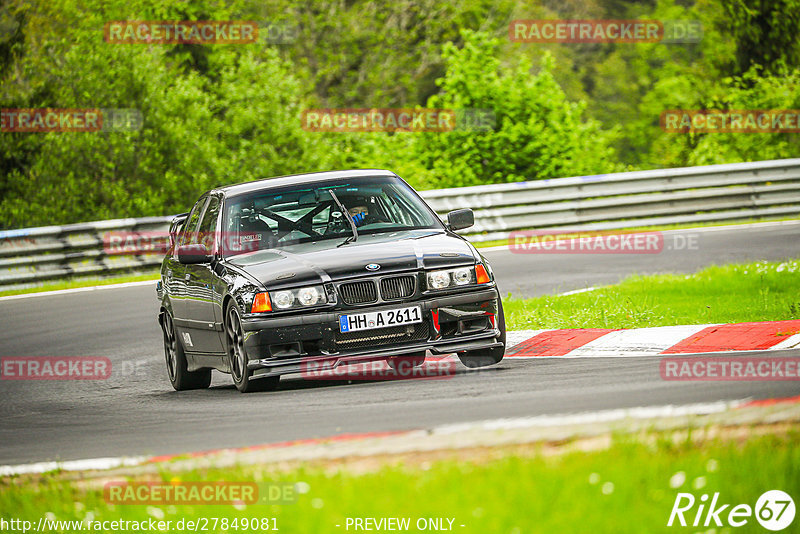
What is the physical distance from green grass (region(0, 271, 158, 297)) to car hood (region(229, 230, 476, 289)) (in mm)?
9700

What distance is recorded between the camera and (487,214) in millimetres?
20781

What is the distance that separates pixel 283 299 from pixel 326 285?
304mm

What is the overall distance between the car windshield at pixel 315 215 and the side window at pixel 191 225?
0.96 metres

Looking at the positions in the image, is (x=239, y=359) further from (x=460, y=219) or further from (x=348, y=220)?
(x=460, y=219)

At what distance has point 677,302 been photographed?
1200 cm

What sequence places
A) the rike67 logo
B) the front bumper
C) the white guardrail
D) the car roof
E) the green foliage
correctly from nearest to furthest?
the rike67 logo
the front bumper
the car roof
the white guardrail
the green foliage

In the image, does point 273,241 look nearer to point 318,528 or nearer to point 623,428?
point 623,428

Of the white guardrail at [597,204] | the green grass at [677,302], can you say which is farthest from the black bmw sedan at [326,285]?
the white guardrail at [597,204]

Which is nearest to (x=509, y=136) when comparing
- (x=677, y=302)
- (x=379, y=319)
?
(x=677, y=302)

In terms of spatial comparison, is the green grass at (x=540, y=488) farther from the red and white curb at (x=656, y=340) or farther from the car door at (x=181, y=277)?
the car door at (x=181, y=277)

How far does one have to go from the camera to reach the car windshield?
31.4 feet

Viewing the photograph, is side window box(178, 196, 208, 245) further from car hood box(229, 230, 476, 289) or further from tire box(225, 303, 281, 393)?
tire box(225, 303, 281, 393)

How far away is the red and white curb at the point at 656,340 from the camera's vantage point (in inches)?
365

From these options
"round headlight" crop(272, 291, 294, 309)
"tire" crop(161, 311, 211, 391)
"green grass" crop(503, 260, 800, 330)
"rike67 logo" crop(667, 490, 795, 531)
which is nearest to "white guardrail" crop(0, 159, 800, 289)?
"green grass" crop(503, 260, 800, 330)
